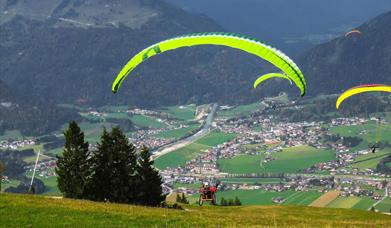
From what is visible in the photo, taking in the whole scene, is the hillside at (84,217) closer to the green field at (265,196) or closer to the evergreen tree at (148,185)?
the evergreen tree at (148,185)

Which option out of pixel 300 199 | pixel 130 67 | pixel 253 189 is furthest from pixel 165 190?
pixel 130 67

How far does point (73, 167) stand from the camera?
55.0 m

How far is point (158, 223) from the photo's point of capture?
1480 inches

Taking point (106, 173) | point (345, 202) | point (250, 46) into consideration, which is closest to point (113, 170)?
point (106, 173)

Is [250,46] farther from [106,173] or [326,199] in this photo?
[326,199]

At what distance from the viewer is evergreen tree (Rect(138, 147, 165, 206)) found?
196 feet

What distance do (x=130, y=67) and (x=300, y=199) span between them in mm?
146086

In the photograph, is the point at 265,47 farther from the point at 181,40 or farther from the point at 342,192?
the point at 342,192

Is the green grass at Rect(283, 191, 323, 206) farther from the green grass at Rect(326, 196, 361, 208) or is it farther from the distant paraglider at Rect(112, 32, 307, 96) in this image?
the distant paraglider at Rect(112, 32, 307, 96)

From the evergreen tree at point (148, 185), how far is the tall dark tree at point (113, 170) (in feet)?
5.65

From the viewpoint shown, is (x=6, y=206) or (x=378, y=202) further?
(x=378, y=202)

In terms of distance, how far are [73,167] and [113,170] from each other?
154 inches

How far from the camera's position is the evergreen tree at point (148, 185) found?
59.6 metres

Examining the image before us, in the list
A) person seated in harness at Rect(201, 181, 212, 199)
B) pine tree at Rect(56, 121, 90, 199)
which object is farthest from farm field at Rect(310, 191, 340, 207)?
person seated in harness at Rect(201, 181, 212, 199)
